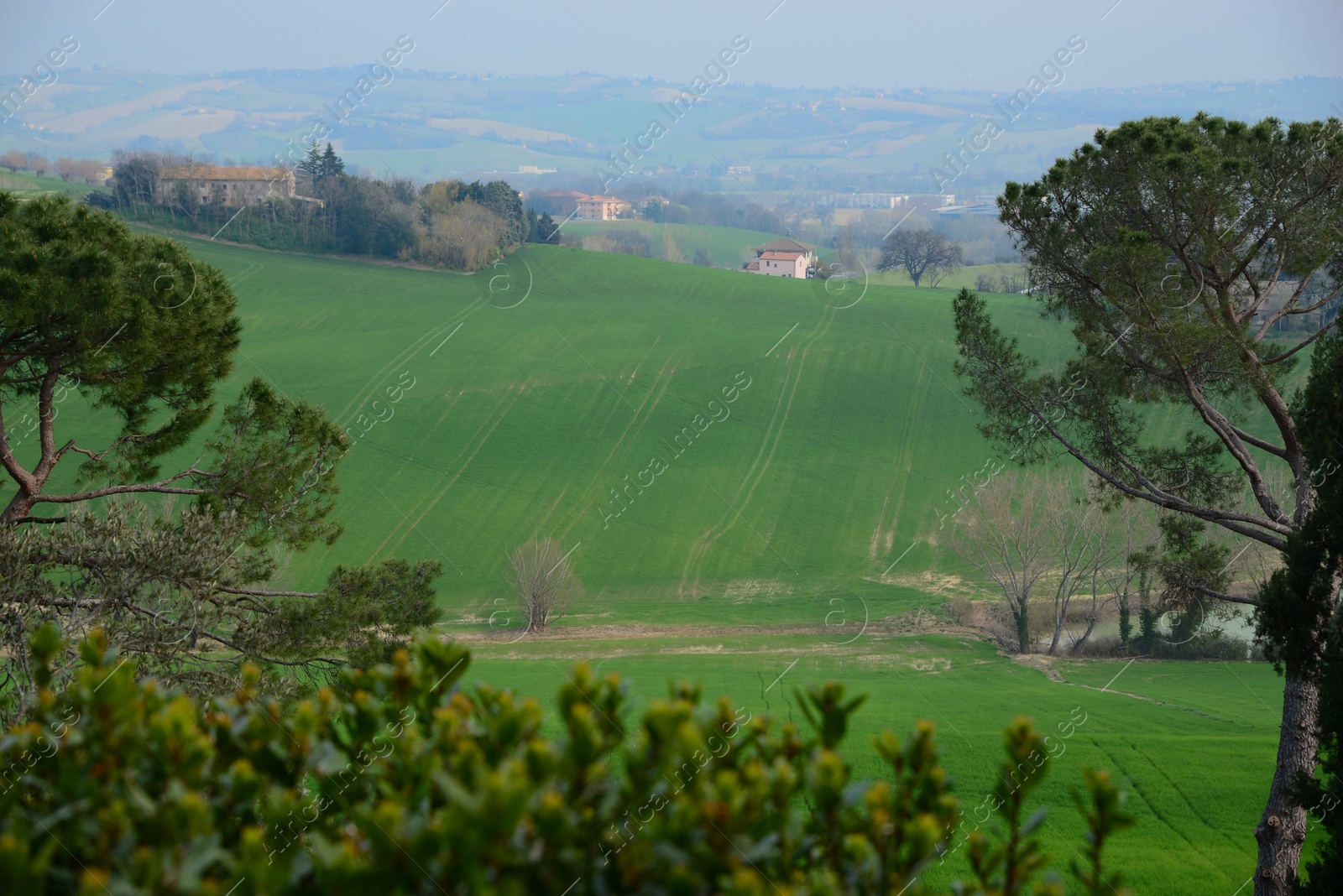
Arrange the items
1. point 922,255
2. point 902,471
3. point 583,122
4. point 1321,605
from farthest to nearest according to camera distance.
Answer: point 583,122 < point 922,255 < point 902,471 < point 1321,605

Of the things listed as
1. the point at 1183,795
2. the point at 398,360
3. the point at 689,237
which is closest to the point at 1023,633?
the point at 1183,795

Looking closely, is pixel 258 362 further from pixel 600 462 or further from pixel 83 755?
pixel 83 755

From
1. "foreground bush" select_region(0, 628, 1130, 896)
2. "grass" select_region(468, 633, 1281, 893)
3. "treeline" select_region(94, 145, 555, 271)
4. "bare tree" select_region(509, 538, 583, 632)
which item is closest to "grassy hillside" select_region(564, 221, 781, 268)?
"treeline" select_region(94, 145, 555, 271)

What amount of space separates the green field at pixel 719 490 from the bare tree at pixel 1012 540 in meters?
2.25

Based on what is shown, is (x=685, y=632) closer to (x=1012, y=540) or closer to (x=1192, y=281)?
(x=1012, y=540)

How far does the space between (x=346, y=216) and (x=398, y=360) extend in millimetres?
16718

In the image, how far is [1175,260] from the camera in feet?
36.8

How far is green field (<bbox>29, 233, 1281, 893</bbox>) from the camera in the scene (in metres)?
19.2

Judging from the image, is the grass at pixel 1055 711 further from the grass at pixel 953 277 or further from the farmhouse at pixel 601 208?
the farmhouse at pixel 601 208

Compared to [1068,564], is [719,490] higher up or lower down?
lower down

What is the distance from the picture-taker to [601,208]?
246 feet

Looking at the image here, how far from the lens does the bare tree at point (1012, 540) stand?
95.6 feet

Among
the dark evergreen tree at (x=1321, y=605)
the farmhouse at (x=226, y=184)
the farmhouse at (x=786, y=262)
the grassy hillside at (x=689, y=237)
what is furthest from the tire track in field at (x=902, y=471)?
the farmhouse at (x=226, y=184)

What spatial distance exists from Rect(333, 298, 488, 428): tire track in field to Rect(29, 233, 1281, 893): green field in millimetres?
154
